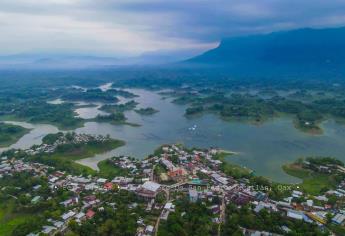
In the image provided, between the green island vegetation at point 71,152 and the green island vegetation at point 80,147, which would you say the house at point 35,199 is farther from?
the green island vegetation at point 80,147

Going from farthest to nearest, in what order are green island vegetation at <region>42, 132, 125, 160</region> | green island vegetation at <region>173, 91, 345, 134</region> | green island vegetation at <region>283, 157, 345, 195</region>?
green island vegetation at <region>173, 91, 345, 134</region> < green island vegetation at <region>42, 132, 125, 160</region> < green island vegetation at <region>283, 157, 345, 195</region>

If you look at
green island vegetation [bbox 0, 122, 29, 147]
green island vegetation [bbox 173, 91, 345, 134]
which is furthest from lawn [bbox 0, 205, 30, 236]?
green island vegetation [bbox 173, 91, 345, 134]

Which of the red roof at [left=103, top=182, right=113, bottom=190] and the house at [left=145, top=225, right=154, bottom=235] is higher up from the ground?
the house at [left=145, top=225, right=154, bottom=235]

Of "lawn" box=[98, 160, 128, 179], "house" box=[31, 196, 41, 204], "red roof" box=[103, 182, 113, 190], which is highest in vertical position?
"red roof" box=[103, 182, 113, 190]

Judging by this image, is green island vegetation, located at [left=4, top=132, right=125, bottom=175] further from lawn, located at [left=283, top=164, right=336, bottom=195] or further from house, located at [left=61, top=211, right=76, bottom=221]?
lawn, located at [left=283, top=164, right=336, bottom=195]

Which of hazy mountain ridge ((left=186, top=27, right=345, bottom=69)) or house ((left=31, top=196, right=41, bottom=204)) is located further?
hazy mountain ridge ((left=186, top=27, right=345, bottom=69))

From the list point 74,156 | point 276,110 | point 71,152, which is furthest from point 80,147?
point 276,110

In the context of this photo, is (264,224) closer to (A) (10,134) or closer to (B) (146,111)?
(A) (10,134)
